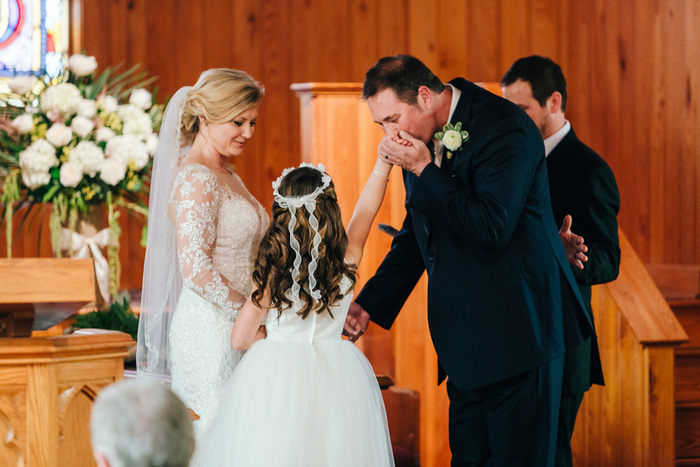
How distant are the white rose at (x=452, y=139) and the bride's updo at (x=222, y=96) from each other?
2.65 feet

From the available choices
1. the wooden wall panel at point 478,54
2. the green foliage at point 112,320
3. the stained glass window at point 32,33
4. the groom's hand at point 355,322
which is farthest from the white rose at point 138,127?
the stained glass window at point 32,33

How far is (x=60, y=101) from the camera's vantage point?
325 centimetres

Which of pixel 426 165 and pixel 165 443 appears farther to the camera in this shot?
pixel 426 165

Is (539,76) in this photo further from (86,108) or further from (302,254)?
(86,108)

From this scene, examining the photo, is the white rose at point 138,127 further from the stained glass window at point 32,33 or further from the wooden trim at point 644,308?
the stained glass window at point 32,33

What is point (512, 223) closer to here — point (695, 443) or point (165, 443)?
point (165, 443)

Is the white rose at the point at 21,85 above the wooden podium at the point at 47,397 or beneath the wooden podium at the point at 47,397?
above

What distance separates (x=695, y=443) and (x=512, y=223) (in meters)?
2.82

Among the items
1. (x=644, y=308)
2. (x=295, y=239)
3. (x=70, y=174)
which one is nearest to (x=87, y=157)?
(x=70, y=174)

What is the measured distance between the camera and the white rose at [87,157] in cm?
320

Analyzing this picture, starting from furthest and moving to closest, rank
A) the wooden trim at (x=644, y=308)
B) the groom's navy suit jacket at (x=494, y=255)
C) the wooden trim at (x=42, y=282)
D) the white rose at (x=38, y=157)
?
the wooden trim at (x=644, y=308) → the white rose at (x=38, y=157) → the groom's navy suit jacket at (x=494, y=255) → the wooden trim at (x=42, y=282)

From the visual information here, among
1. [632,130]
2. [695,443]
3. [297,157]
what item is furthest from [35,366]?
[632,130]

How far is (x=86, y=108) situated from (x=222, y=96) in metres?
0.79

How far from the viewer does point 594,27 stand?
642 centimetres
